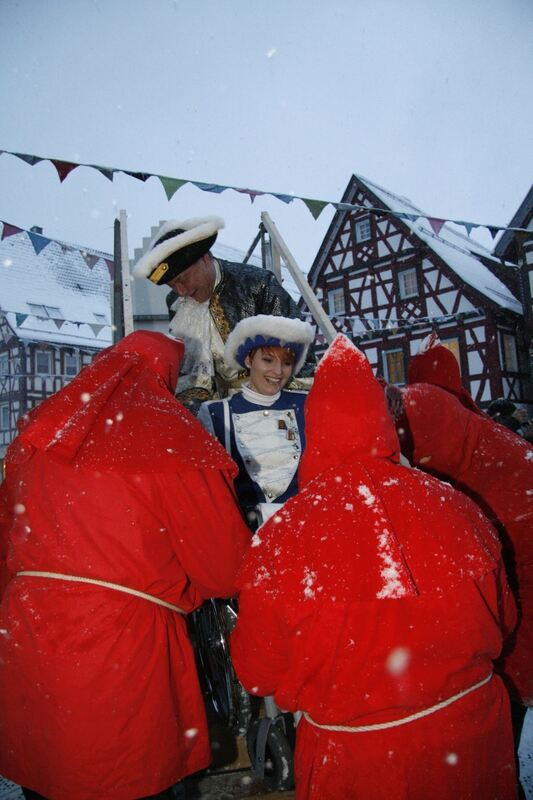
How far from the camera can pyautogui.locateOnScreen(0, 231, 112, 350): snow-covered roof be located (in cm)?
2202

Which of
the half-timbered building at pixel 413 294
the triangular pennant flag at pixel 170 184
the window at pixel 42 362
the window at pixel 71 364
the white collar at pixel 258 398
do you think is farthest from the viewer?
the window at pixel 71 364

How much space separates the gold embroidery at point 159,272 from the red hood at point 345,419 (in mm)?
2077

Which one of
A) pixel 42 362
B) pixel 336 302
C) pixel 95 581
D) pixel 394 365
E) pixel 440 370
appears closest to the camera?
pixel 95 581

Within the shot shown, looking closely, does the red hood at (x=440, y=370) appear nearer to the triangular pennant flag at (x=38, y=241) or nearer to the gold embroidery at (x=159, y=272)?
the gold embroidery at (x=159, y=272)

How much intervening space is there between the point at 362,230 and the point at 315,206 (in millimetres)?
14016

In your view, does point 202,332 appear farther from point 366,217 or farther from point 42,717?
point 366,217

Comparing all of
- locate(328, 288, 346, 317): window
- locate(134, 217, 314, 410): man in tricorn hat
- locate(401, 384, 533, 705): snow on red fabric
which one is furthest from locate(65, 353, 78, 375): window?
locate(401, 384, 533, 705): snow on red fabric

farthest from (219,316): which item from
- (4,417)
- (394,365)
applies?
(4,417)

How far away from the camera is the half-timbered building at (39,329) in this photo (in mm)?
21812

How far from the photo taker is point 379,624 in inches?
50.4

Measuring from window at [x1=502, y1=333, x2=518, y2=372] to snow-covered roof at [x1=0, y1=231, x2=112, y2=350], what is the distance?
14.1 metres

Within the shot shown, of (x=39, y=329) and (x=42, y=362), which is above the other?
(x=39, y=329)

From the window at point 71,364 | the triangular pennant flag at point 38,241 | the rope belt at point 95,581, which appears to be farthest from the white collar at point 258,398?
the window at point 71,364

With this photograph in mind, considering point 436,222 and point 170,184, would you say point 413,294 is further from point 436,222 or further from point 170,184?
point 170,184
